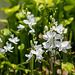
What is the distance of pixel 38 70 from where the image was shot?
1044mm

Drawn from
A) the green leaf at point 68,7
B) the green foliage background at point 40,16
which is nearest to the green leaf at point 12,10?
the green foliage background at point 40,16

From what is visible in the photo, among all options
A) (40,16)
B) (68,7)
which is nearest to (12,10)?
(40,16)

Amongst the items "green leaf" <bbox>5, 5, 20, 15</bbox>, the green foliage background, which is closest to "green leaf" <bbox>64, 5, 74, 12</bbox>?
the green foliage background

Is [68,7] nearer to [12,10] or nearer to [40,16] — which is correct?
[40,16]

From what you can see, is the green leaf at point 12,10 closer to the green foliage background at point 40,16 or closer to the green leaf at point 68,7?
the green foliage background at point 40,16

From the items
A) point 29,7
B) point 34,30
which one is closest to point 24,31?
point 34,30

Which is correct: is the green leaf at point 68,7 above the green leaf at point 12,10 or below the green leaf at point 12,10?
below

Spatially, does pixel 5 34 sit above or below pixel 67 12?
below

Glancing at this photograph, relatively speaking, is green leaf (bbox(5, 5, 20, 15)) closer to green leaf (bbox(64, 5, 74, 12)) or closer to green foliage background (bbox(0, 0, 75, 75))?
green foliage background (bbox(0, 0, 75, 75))

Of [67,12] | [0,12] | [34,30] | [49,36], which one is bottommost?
[49,36]

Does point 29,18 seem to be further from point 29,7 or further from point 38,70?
point 38,70

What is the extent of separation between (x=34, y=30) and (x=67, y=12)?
0.93 feet

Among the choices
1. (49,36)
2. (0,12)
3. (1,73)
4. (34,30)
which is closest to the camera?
(49,36)

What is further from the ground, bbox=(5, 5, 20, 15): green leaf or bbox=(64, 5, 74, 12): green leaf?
bbox=(5, 5, 20, 15): green leaf
